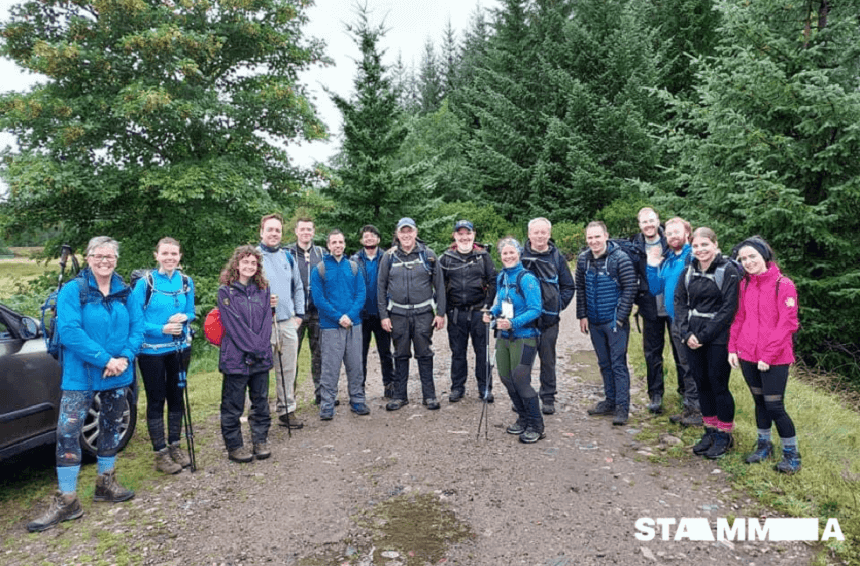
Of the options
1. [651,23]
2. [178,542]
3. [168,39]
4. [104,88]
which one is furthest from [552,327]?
[651,23]

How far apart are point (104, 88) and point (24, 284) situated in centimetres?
550

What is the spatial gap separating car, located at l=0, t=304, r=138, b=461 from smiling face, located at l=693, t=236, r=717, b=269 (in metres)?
5.92

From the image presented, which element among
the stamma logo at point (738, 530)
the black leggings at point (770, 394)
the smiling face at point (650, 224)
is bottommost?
the stamma logo at point (738, 530)

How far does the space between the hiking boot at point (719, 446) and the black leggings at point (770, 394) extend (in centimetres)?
37

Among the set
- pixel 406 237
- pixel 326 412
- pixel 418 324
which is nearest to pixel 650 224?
pixel 406 237

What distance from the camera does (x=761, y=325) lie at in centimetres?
434

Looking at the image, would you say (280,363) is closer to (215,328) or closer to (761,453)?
(215,328)

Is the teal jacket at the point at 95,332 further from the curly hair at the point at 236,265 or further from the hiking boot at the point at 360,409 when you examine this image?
the hiking boot at the point at 360,409

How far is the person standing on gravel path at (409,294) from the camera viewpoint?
6340 millimetres

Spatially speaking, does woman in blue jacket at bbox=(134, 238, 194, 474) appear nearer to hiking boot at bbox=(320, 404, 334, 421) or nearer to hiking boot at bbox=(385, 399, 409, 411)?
hiking boot at bbox=(320, 404, 334, 421)

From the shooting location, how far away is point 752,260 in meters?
4.34

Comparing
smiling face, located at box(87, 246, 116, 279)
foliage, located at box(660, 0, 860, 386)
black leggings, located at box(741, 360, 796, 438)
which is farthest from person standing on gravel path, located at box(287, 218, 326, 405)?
foliage, located at box(660, 0, 860, 386)

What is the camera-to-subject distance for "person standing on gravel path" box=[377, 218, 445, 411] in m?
6.34

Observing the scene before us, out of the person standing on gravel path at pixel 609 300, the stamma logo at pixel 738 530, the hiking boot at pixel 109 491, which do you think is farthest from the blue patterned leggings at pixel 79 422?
the person standing on gravel path at pixel 609 300
